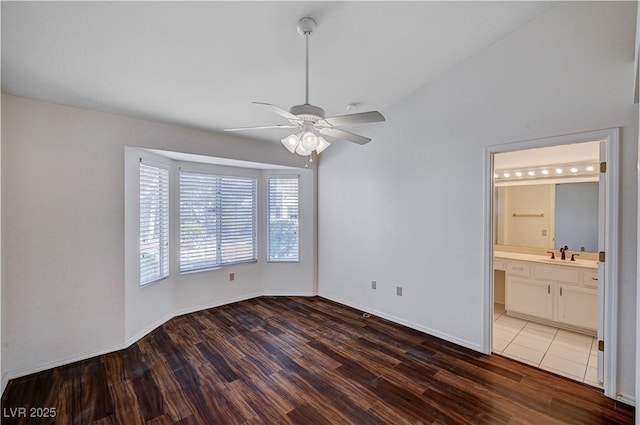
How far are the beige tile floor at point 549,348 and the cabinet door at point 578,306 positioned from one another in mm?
169

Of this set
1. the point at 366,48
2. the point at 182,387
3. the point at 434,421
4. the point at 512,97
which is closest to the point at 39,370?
the point at 182,387

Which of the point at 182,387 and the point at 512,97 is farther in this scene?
the point at 512,97

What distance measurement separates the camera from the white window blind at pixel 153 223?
332 centimetres

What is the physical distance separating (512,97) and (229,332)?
13.6 feet

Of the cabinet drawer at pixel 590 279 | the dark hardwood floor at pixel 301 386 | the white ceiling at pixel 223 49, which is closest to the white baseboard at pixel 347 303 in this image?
the dark hardwood floor at pixel 301 386

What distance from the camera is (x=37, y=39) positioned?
1.86 m

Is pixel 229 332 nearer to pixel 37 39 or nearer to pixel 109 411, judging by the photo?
pixel 109 411

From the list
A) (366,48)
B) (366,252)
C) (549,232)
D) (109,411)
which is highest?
(366,48)

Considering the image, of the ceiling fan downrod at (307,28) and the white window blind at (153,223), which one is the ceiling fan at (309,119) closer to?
the ceiling fan downrod at (307,28)

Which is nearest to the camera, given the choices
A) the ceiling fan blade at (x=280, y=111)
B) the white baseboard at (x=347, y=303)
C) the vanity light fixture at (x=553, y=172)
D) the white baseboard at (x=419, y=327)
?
the ceiling fan blade at (x=280, y=111)

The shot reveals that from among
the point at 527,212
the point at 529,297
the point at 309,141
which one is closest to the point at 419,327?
the point at 529,297

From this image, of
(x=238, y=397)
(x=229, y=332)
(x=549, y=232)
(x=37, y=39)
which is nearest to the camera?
(x=37, y=39)

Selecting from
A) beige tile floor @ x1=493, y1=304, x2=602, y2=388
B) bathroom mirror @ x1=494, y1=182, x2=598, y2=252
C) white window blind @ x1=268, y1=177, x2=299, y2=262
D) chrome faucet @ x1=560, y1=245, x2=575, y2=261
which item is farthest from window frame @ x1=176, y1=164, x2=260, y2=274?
chrome faucet @ x1=560, y1=245, x2=575, y2=261

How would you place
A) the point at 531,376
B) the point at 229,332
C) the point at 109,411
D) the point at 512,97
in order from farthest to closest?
the point at 229,332
the point at 512,97
the point at 531,376
the point at 109,411
